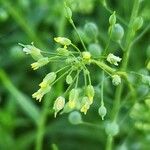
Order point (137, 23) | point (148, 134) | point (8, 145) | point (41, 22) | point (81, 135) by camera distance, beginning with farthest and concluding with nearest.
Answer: point (41, 22) → point (81, 135) → point (8, 145) → point (148, 134) → point (137, 23)

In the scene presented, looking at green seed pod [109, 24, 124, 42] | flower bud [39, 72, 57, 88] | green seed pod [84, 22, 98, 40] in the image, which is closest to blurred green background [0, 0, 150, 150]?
green seed pod [84, 22, 98, 40]

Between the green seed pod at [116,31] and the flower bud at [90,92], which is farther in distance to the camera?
the green seed pod at [116,31]

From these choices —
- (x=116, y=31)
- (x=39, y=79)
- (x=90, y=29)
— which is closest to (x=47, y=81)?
(x=116, y=31)

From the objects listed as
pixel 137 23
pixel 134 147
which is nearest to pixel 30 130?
pixel 134 147

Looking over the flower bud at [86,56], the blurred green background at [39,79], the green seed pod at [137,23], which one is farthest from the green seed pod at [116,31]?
the blurred green background at [39,79]

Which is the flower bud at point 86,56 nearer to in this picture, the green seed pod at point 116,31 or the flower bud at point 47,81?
the flower bud at point 47,81

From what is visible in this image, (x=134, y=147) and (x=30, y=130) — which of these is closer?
(x=134, y=147)

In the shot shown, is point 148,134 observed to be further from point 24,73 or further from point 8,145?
point 24,73

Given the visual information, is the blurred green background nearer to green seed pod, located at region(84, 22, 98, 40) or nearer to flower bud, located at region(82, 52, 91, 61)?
green seed pod, located at region(84, 22, 98, 40)
